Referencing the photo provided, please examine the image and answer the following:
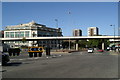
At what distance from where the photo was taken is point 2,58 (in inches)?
810

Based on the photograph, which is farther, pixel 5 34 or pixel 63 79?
pixel 5 34

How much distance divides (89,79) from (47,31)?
6900 inches

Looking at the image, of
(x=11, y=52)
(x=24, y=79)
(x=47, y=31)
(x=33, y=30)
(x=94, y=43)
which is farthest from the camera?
(x=47, y=31)

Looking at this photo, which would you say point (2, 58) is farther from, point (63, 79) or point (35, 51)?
point (35, 51)

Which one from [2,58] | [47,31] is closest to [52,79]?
[2,58]

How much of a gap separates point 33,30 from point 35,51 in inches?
5273

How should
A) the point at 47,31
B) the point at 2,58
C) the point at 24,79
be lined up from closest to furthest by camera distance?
1. the point at 24,79
2. the point at 2,58
3. the point at 47,31

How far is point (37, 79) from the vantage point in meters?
11.6

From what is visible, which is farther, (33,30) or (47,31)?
(47,31)

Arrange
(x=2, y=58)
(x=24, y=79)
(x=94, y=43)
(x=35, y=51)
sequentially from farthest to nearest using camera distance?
(x=94, y=43)
(x=35, y=51)
(x=2, y=58)
(x=24, y=79)

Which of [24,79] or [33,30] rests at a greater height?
[33,30]

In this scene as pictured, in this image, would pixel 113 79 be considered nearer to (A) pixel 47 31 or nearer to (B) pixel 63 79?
(B) pixel 63 79

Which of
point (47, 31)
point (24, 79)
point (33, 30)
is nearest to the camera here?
point (24, 79)

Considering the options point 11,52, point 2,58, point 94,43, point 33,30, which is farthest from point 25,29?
point 2,58
